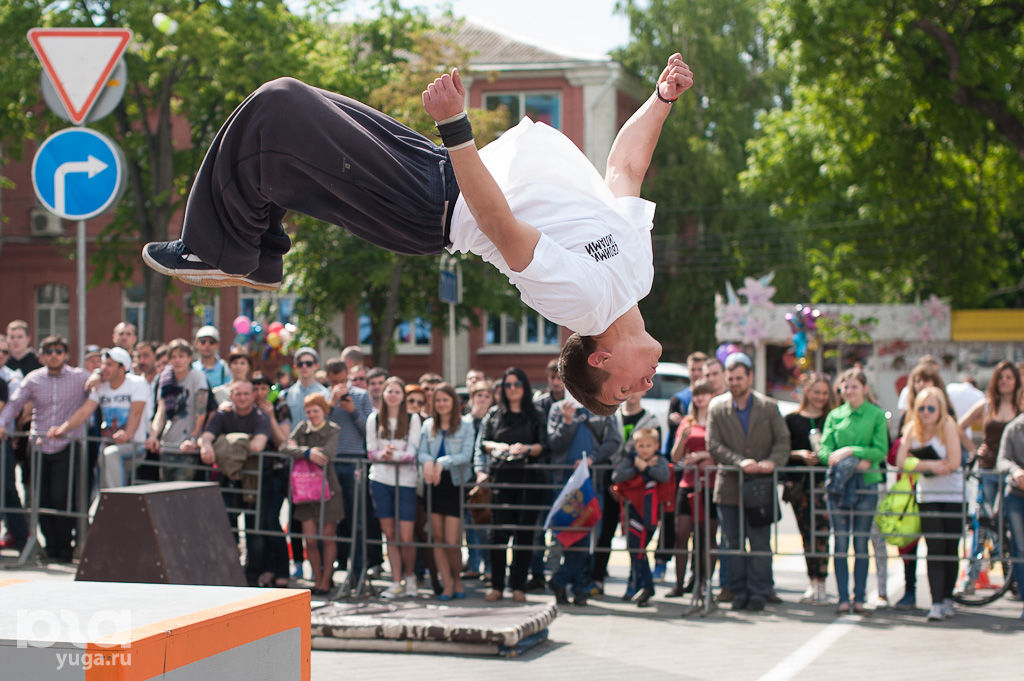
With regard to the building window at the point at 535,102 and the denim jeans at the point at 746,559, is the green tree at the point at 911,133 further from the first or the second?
the denim jeans at the point at 746,559

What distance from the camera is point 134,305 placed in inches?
1430

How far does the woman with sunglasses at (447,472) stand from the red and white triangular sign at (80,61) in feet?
12.6

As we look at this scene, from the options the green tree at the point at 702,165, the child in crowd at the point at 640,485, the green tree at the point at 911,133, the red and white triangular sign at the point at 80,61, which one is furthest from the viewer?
the green tree at the point at 702,165

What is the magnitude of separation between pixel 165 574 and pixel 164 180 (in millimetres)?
19403

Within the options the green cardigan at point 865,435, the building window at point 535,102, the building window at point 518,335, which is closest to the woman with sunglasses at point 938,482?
the green cardigan at point 865,435

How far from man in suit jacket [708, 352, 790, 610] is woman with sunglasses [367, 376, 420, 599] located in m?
2.60

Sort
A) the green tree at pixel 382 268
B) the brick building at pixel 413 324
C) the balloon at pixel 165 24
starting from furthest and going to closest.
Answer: the brick building at pixel 413 324 < the green tree at pixel 382 268 < the balloon at pixel 165 24

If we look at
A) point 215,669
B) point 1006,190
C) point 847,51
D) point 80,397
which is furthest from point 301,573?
point 1006,190

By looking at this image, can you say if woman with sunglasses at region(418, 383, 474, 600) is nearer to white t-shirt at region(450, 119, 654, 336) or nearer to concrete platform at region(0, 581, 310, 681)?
concrete platform at region(0, 581, 310, 681)

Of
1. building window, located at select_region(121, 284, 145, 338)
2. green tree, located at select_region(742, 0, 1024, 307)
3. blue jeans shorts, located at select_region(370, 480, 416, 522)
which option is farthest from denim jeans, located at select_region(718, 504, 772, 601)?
building window, located at select_region(121, 284, 145, 338)

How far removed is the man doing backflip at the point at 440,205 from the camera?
371 centimetres

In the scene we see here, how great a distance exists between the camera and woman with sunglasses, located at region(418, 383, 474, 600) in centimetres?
955

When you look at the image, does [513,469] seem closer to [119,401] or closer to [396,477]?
[396,477]

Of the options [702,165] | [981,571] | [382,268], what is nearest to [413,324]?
[382,268]
